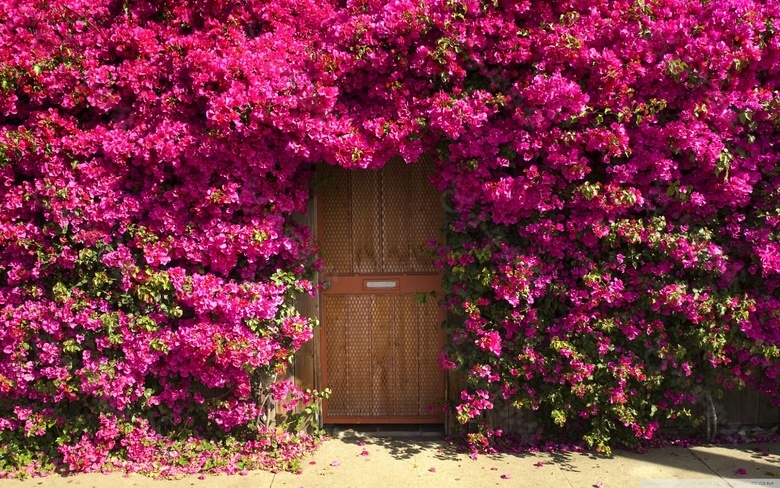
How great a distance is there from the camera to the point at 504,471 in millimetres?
4008

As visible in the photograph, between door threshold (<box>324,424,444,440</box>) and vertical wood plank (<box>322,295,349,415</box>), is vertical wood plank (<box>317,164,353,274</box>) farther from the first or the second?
door threshold (<box>324,424,444,440</box>)

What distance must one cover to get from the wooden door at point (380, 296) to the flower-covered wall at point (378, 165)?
45cm

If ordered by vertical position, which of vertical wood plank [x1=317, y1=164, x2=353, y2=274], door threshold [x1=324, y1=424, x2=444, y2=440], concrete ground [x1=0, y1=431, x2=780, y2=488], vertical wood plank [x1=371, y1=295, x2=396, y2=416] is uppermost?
vertical wood plank [x1=317, y1=164, x2=353, y2=274]

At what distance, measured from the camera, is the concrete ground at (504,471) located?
3838 mm

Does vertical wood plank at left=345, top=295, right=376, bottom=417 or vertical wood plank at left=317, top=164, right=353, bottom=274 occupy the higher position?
vertical wood plank at left=317, top=164, right=353, bottom=274

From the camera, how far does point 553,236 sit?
401 cm

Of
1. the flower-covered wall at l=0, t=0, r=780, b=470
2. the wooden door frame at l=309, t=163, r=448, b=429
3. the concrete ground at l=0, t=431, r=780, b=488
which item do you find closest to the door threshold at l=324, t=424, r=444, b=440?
the wooden door frame at l=309, t=163, r=448, b=429

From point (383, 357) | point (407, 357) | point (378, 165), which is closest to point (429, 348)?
point (407, 357)

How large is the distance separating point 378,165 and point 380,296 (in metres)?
1.12

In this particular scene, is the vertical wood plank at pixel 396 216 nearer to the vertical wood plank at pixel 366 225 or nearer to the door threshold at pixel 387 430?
the vertical wood plank at pixel 366 225

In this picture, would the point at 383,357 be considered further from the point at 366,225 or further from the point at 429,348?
the point at 366,225

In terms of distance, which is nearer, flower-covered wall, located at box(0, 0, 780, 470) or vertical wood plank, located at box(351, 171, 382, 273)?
flower-covered wall, located at box(0, 0, 780, 470)

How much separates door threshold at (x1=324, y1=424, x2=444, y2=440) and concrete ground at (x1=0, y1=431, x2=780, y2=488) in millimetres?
244

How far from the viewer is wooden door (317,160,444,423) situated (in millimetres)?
4645
